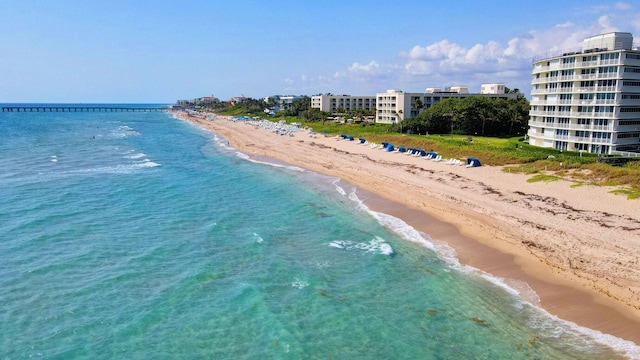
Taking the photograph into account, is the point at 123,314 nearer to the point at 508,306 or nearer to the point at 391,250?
the point at 391,250

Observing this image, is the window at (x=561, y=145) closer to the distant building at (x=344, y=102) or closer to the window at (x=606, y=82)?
the window at (x=606, y=82)

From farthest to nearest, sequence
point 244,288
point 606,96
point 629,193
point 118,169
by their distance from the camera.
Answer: point 118,169 → point 606,96 → point 629,193 → point 244,288

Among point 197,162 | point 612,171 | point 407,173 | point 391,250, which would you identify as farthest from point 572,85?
point 197,162

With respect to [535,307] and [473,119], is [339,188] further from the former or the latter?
[473,119]

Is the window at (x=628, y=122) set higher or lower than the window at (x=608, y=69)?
lower

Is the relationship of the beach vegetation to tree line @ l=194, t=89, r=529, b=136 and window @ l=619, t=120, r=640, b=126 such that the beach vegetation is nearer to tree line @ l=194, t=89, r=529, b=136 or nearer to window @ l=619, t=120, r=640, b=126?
tree line @ l=194, t=89, r=529, b=136

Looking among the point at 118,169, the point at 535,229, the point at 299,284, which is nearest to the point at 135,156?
the point at 118,169

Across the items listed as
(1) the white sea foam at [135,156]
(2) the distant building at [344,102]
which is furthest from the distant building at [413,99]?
(1) the white sea foam at [135,156]

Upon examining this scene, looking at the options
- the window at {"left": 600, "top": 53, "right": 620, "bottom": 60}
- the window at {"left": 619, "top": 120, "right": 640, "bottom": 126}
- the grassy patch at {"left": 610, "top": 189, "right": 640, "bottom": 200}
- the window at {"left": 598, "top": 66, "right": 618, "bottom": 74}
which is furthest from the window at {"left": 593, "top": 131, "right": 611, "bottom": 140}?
the grassy patch at {"left": 610, "top": 189, "right": 640, "bottom": 200}
